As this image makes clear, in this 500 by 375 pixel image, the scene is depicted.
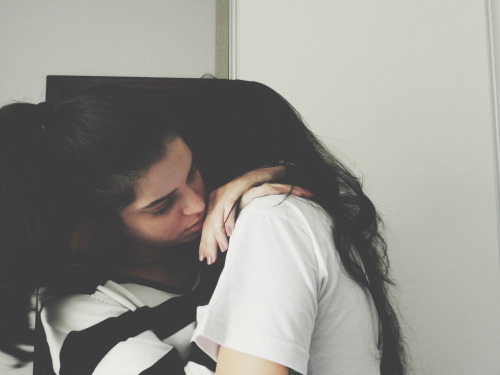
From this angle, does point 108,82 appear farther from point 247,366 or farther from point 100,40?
point 247,366

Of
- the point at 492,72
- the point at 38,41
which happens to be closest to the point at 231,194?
the point at 492,72

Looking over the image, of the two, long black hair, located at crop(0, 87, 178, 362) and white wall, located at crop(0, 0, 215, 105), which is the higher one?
white wall, located at crop(0, 0, 215, 105)

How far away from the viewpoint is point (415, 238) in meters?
1.40

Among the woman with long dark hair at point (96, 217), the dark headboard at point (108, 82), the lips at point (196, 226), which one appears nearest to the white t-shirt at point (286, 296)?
the woman with long dark hair at point (96, 217)

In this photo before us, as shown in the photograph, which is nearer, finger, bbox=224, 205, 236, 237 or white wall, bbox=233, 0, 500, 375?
finger, bbox=224, 205, 236, 237

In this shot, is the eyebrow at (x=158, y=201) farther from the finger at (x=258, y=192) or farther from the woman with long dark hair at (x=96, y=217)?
the finger at (x=258, y=192)

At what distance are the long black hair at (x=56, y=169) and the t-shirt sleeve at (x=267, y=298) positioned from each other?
11.3 inches

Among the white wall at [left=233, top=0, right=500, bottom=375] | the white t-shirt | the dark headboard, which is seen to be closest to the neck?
the white t-shirt

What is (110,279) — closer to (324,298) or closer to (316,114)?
(324,298)

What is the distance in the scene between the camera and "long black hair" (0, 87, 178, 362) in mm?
683

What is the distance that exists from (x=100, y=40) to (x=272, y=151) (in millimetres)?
1680

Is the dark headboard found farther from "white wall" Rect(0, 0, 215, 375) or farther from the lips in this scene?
the lips

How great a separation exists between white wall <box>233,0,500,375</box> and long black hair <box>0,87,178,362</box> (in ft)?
2.33

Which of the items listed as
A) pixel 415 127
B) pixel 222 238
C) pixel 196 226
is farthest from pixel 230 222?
pixel 415 127
